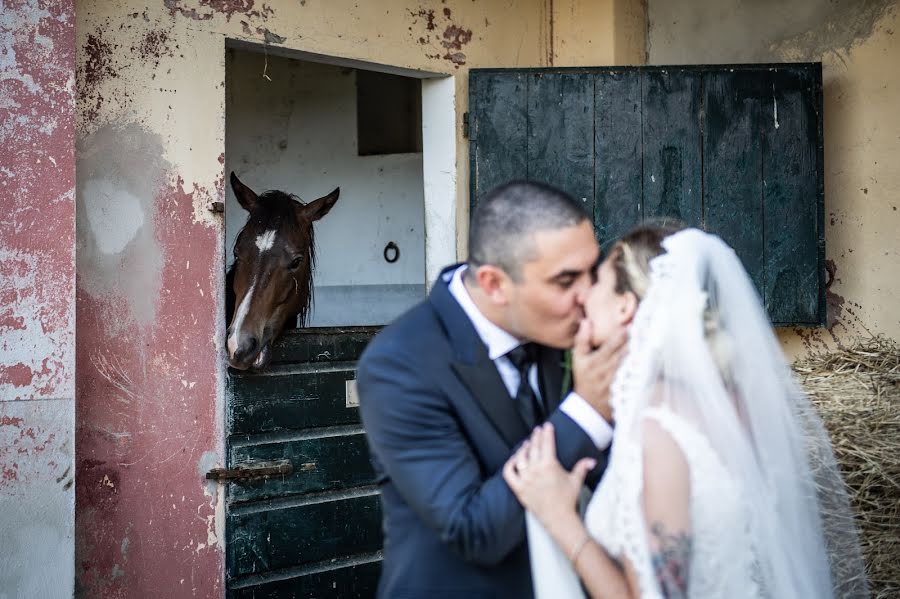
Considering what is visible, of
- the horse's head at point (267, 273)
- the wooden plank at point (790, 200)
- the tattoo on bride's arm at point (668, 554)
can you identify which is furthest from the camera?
the wooden plank at point (790, 200)

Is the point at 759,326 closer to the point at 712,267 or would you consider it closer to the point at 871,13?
the point at 712,267

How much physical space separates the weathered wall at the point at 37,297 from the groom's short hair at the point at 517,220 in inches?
77.9

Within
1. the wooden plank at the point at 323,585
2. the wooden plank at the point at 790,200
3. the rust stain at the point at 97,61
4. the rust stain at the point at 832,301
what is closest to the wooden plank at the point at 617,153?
the wooden plank at the point at 790,200

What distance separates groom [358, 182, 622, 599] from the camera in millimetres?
1704

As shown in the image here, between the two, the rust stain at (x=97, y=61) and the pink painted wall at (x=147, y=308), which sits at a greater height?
the rust stain at (x=97, y=61)

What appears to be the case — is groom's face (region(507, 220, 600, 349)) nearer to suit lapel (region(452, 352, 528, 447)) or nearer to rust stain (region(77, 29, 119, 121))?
suit lapel (region(452, 352, 528, 447))

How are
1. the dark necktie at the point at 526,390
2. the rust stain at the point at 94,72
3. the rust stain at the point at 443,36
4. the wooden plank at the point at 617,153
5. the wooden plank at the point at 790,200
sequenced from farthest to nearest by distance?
the rust stain at the point at 443,36 < the wooden plank at the point at 617,153 < the wooden plank at the point at 790,200 < the rust stain at the point at 94,72 < the dark necktie at the point at 526,390

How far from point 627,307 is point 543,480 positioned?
434 millimetres

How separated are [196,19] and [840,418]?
2996 millimetres

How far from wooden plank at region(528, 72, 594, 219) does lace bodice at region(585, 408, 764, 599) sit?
8.84 ft

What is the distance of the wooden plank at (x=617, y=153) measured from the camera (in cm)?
427

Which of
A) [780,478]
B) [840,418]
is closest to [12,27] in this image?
[780,478]

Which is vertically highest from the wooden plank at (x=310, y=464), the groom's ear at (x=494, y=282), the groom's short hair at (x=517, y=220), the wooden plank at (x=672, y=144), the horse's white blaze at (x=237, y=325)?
the wooden plank at (x=672, y=144)

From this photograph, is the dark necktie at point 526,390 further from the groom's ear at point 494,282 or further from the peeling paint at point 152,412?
the peeling paint at point 152,412
